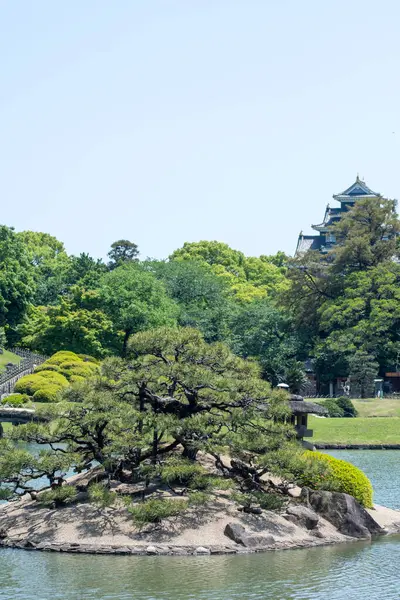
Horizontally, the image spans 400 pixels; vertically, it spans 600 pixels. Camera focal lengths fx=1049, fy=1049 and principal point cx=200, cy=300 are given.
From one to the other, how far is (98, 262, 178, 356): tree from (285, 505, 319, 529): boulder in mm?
49797

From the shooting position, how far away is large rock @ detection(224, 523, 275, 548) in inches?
1035

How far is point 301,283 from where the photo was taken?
8750cm

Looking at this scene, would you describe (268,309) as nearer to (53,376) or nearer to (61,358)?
(61,358)

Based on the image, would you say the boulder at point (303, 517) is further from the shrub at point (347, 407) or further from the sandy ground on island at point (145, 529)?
the shrub at point (347, 407)

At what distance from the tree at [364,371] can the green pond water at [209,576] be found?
5076 cm

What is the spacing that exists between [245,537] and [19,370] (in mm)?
47054

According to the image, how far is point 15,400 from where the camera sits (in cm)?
6406

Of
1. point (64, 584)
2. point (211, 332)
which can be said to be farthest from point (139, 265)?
point (64, 584)

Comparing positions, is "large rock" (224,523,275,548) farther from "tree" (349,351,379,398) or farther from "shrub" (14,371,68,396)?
"tree" (349,351,379,398)

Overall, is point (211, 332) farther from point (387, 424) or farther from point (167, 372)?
→ point (167, 372)

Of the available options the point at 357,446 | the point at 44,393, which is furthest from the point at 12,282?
the point at 357,446

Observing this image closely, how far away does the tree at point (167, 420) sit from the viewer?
92.0 ft

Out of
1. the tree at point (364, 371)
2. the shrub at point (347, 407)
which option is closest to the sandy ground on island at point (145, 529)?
the shrub at point (347, 407)

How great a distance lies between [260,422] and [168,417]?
2937 mm
